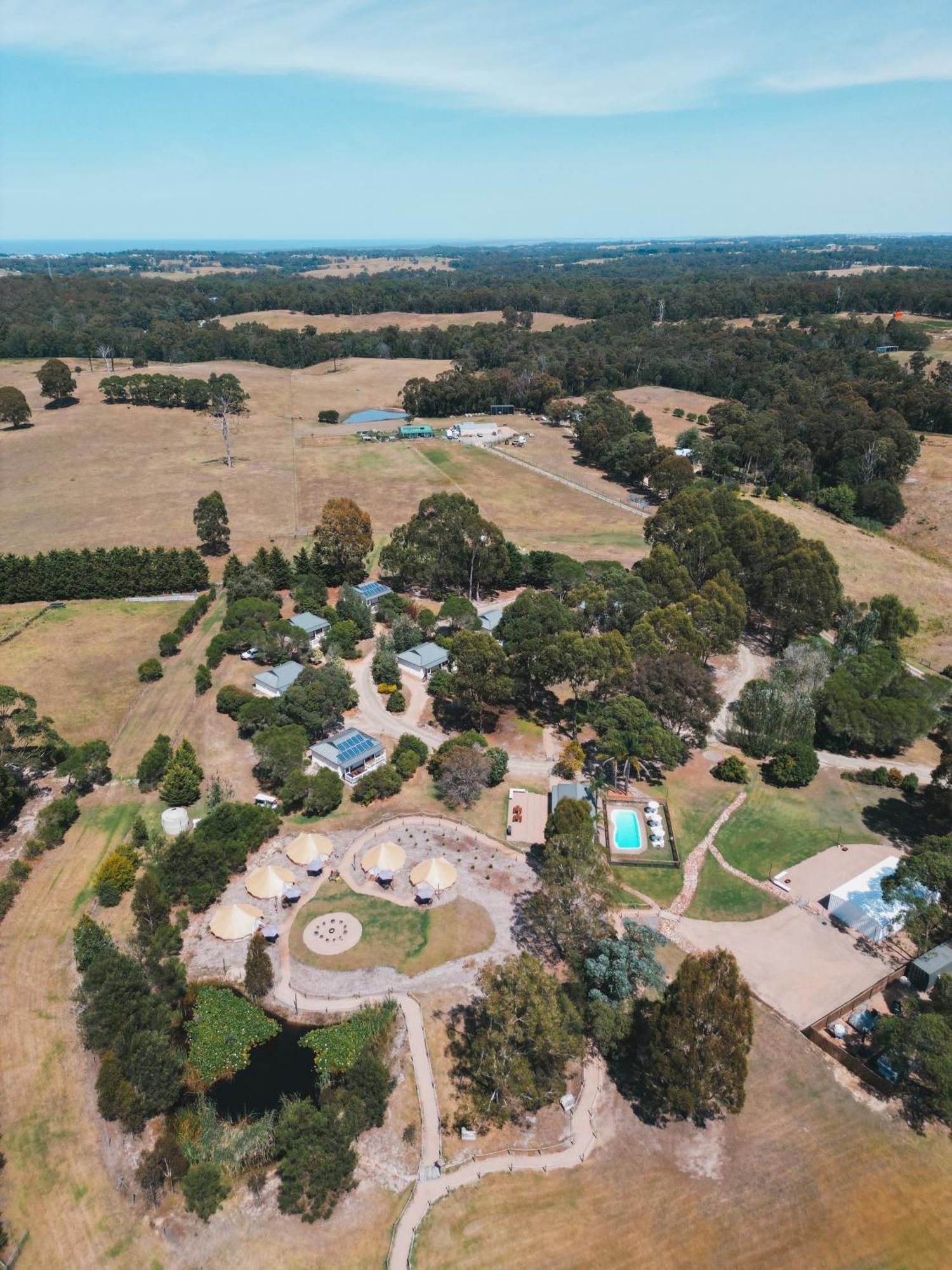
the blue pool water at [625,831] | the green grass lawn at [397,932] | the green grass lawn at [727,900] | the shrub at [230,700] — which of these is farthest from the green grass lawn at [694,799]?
the shrub at [230,700]

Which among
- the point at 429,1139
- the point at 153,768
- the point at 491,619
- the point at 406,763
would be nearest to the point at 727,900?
the point at 429,1139

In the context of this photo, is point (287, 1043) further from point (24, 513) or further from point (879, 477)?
point (879, 477)

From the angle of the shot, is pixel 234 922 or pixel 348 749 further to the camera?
pixel 348 749

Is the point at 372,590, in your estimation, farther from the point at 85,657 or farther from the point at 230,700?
the point at 85,657

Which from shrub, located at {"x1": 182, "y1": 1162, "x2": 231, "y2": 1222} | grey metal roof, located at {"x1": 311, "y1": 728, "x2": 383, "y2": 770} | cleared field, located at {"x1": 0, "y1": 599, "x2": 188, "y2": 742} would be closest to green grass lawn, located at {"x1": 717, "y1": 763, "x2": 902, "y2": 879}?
grey metal roof, located at {"x1": 311, "y1": 728, "x2": 383, "y2": 770}

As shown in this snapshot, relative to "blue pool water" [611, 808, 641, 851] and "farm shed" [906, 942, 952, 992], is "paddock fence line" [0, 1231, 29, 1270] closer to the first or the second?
"blue pool water" [611, 808, 641, 851]

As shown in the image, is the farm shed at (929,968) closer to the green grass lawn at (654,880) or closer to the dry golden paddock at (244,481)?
the green grass lawn at (654,880)
